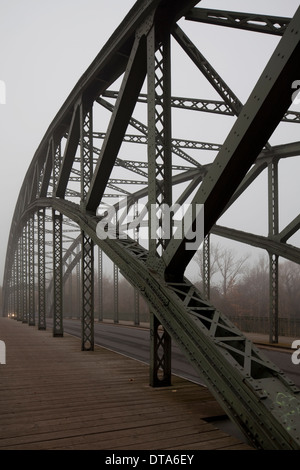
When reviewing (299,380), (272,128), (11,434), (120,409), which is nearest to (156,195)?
(272,128)

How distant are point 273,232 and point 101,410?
12572 millimetres

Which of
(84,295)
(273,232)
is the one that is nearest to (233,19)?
(84,295)

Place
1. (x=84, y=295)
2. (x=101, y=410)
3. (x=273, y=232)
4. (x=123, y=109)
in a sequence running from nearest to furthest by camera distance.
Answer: (x=101, y=410) → (x=123, y=109) → (x=84, y=295) → (x=273, y=232)

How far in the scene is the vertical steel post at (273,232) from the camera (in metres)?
17.1

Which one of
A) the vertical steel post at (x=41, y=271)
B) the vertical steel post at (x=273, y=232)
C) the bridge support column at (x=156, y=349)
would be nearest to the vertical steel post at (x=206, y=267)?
the vertical steel post at (x=273, y=232)

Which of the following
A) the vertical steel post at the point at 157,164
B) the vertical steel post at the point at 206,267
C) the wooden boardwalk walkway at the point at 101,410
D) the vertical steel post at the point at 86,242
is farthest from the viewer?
the vertical steel post at the point at 206,267

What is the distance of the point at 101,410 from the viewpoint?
658 cm

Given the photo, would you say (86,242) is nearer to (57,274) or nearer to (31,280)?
(57,274)

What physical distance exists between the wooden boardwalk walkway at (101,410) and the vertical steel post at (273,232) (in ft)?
27.4

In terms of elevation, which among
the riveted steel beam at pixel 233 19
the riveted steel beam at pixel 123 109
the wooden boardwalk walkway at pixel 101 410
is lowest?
the wooden boardwalk walkway at pixel 101 410

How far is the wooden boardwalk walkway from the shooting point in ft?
16.9

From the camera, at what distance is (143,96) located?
13.2 meters

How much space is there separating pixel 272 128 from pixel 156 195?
3.04m

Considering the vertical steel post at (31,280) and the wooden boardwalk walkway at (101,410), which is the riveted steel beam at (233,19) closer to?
the wooden boardwalk walkway at (101,410)
